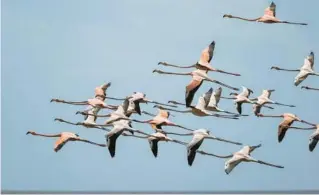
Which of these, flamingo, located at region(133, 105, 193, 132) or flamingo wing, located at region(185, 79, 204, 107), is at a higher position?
flamingo wing, located at region(185, 79, 204, 107)

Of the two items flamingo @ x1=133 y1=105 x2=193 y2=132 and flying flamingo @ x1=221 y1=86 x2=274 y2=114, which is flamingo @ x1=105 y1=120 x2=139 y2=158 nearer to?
flamingo @ x1=133 y1=105 x2=193 y2=132

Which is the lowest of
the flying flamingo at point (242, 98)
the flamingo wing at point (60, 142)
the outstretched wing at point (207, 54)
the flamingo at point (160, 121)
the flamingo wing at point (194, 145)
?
the flamingo wing at point (60, 142)

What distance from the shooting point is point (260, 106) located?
4753 centimetres

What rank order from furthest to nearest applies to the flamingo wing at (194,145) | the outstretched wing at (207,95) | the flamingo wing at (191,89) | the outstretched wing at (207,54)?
the outstretched wing at (207,95)
the outstretched wing at (207,54)
the flamingo wing at (194,145)
the flamingo wing at (191,89)

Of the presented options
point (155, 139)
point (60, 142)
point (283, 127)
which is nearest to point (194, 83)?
Result: point (155, 139)

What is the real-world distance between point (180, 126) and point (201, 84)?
1785 millimetres

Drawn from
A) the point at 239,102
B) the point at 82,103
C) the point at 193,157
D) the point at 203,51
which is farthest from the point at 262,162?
the point at 82,103

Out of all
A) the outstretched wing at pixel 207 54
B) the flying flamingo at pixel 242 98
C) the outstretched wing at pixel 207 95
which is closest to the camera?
the outstretched wing at pixel 207 54

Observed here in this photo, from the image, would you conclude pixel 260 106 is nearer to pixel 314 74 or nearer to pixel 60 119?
pixel 314 74

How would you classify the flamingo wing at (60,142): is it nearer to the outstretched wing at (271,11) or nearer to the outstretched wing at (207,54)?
the outstretched wing at (207,54)

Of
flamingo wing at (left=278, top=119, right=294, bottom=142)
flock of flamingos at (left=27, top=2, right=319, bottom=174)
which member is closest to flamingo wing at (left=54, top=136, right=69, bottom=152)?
flock of flamingos at (left=27, top=2, right=319, bottom=174)

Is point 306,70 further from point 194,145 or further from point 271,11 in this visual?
point 194,145

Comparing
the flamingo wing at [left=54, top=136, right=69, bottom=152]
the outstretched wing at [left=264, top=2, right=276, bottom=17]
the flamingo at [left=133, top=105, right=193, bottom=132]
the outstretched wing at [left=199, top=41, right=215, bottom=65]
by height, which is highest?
the outstretched wing at [left=264, top=2, right=276, bottom=17]

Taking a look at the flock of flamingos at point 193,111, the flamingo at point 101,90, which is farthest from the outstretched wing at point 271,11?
the flamingo at point 101,90
